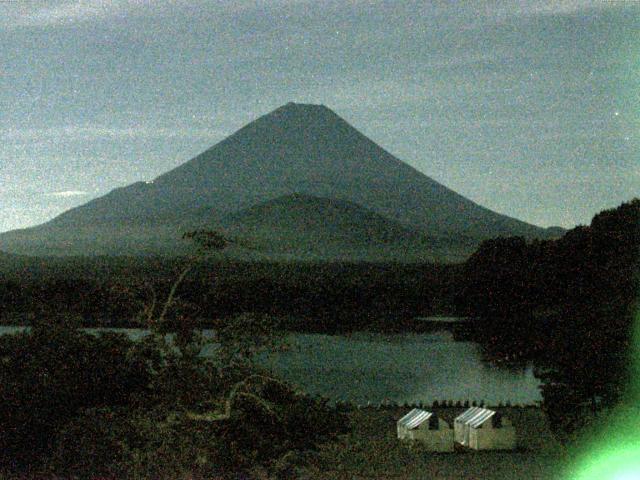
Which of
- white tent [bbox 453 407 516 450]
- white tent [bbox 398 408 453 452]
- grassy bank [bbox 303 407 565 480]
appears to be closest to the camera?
grassy bank [bbox 303 407 565 480]

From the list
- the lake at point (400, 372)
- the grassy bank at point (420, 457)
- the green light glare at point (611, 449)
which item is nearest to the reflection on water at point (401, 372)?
the lake at point (400, 372)

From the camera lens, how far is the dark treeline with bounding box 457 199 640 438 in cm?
1973

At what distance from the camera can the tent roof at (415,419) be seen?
18.7 meters

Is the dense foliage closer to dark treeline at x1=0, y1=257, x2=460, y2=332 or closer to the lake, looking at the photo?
the lake

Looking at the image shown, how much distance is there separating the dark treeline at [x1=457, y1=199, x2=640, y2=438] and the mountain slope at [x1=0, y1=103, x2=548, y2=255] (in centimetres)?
7371

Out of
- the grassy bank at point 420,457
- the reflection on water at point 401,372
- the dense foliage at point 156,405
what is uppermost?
the dense foliage at point 156,405

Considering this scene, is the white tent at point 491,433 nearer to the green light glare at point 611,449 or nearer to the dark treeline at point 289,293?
the green light glare at point 611,449

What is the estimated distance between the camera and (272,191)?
184625mm

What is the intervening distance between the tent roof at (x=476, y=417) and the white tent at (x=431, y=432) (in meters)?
0.64

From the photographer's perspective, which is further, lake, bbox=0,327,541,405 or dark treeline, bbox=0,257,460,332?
dark treeline, bbox=0,257,460,332

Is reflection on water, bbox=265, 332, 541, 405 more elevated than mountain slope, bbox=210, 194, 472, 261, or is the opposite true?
mountain slope, bbox=210, 194, 472, 261

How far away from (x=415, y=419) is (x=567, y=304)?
2943cm

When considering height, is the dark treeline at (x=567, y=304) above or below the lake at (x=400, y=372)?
above

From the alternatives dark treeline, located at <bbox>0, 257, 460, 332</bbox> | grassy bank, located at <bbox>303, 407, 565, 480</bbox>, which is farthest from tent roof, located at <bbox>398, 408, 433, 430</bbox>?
dark treeline, located at <bbox>0, 257, 460, 332</bbox>
